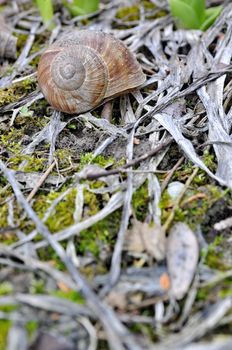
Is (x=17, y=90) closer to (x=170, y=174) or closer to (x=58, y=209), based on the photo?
(x=58, y=209)

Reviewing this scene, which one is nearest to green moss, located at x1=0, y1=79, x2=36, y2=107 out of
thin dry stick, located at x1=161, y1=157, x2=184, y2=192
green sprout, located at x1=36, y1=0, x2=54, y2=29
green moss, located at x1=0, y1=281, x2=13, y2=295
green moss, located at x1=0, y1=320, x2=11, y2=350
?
green sprout, located at x1=36, y1=0, x2=54, y2=29

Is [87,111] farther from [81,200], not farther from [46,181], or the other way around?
[81,200]

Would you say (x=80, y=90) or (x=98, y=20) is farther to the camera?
(x=98, y=20)

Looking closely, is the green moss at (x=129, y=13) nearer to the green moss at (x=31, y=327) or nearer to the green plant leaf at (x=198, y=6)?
the green plant leaf at (x=198, y=6)

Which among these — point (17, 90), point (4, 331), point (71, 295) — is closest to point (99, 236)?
point (71, 295)

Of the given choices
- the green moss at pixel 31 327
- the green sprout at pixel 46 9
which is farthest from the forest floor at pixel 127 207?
the green sprout at pixel 46 9

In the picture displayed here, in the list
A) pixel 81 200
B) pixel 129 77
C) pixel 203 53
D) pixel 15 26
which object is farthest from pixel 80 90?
pixel 15 26
